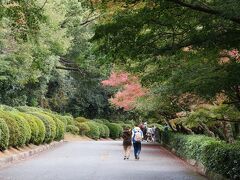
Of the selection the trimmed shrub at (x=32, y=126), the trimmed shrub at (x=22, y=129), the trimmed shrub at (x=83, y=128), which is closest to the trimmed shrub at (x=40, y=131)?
the trimmed shrub at (x=32, y=126)

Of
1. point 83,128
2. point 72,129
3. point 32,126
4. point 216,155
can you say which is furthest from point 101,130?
point 216,155

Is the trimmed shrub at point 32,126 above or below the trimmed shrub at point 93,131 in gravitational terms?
below

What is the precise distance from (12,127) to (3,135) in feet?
5.78

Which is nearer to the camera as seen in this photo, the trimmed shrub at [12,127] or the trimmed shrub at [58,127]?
the trimmed shrub at [12,127]

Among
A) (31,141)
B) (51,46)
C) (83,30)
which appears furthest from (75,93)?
(31,141)

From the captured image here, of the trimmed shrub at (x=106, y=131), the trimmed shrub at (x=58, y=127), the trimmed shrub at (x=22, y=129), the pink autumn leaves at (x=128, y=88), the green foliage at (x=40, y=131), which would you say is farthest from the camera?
the trimmed shrub at (x=106, y=131)

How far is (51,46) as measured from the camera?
108 ft

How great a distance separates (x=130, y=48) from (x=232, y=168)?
5.48 m

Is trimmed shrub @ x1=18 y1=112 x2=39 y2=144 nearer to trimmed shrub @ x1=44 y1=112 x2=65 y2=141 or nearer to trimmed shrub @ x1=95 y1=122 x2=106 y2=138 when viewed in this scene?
trimmed shrub @ x1=44 y1=112 x2=65 y2=141

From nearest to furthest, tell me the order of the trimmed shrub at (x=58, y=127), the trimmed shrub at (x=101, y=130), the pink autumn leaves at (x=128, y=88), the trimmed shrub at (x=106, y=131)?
1. the pink autumn leaves at (x=128, y=88)
2. the trimmed shrub at (x=58, y=127)
3. the trimmed shrub at (x=101, y=130)
4. the trimmed shrub at (x=106, y=131)

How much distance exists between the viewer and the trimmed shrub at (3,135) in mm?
21453

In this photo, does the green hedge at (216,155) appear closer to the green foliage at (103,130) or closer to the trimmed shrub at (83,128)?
the trimmed shrub at (83,128)

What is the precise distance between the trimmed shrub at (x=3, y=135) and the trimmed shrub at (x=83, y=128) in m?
28.4

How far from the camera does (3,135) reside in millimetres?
21594
